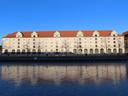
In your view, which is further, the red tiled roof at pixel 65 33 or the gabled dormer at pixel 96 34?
the red tiled roof at pixel 65 33

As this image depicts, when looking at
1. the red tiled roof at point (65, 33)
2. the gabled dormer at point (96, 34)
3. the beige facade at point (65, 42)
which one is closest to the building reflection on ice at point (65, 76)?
the beige facade at point (65, 42)

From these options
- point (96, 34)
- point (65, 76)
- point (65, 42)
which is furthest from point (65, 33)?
point (65, 76)

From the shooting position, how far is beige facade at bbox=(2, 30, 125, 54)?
405 feet

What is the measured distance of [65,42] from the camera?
12344 cm

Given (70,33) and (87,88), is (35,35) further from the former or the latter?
(87,88)

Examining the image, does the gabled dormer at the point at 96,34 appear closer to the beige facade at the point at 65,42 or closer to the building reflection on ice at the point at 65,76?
the beige facade at the point at 65,42

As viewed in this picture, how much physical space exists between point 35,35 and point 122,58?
243 feet

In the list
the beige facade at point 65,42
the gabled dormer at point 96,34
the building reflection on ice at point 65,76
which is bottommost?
the building reflection on ice at point 65,76

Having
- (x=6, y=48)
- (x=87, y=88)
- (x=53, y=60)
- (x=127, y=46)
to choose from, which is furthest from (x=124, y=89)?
(x=6, y=48)

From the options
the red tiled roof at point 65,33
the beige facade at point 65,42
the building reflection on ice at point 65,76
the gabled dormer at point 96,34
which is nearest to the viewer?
the building reflection on ice at point 65,76

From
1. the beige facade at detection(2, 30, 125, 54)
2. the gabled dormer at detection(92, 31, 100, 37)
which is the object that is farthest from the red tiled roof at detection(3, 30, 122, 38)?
the gabled dormer at detection(92, 31, 100, 37)

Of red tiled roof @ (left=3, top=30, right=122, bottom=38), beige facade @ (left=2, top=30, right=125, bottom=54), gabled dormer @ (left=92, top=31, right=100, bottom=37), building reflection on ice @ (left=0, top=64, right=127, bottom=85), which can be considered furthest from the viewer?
red tiled roof @ (left=3, top=30, right=122, bottom=38)

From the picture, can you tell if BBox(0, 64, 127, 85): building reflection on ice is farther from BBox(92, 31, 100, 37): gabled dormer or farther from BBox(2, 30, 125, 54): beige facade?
BBox(92, 31, 100, 37): gabled dormer

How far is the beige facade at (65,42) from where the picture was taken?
12344 cm
